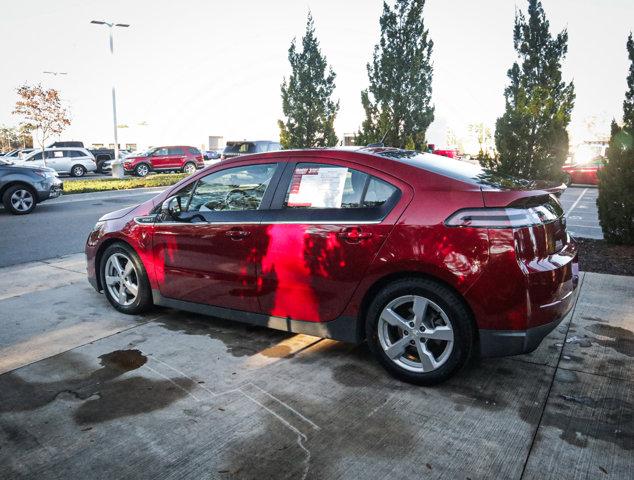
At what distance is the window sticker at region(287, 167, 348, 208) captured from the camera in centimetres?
357

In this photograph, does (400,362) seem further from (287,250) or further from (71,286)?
(71,286)

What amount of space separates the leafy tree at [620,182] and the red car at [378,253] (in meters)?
4.68

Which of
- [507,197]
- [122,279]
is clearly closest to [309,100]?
[122,279]

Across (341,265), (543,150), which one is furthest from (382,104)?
(341,265)

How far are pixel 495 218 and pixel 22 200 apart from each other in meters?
12.3

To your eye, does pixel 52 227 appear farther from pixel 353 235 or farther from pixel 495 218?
pixel 495 218

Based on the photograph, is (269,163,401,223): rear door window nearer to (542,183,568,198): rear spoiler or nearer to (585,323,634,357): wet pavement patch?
(542,183,568,198): rear spoiler

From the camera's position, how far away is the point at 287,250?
3.67 meters

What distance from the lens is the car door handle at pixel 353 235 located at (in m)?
3.33

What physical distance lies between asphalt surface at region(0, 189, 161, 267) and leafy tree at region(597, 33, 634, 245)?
27.1 feet

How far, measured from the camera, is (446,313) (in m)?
3.11

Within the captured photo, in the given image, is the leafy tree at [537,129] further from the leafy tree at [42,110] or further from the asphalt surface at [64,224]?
the leafy tree at [42,110]

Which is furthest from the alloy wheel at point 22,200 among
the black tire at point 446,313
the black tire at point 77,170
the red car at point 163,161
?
the black tire at point 77,170

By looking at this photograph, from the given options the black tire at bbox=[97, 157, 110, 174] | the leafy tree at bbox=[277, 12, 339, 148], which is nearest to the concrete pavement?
the leafy tree at bbox=[277, 12, 339, 148]
